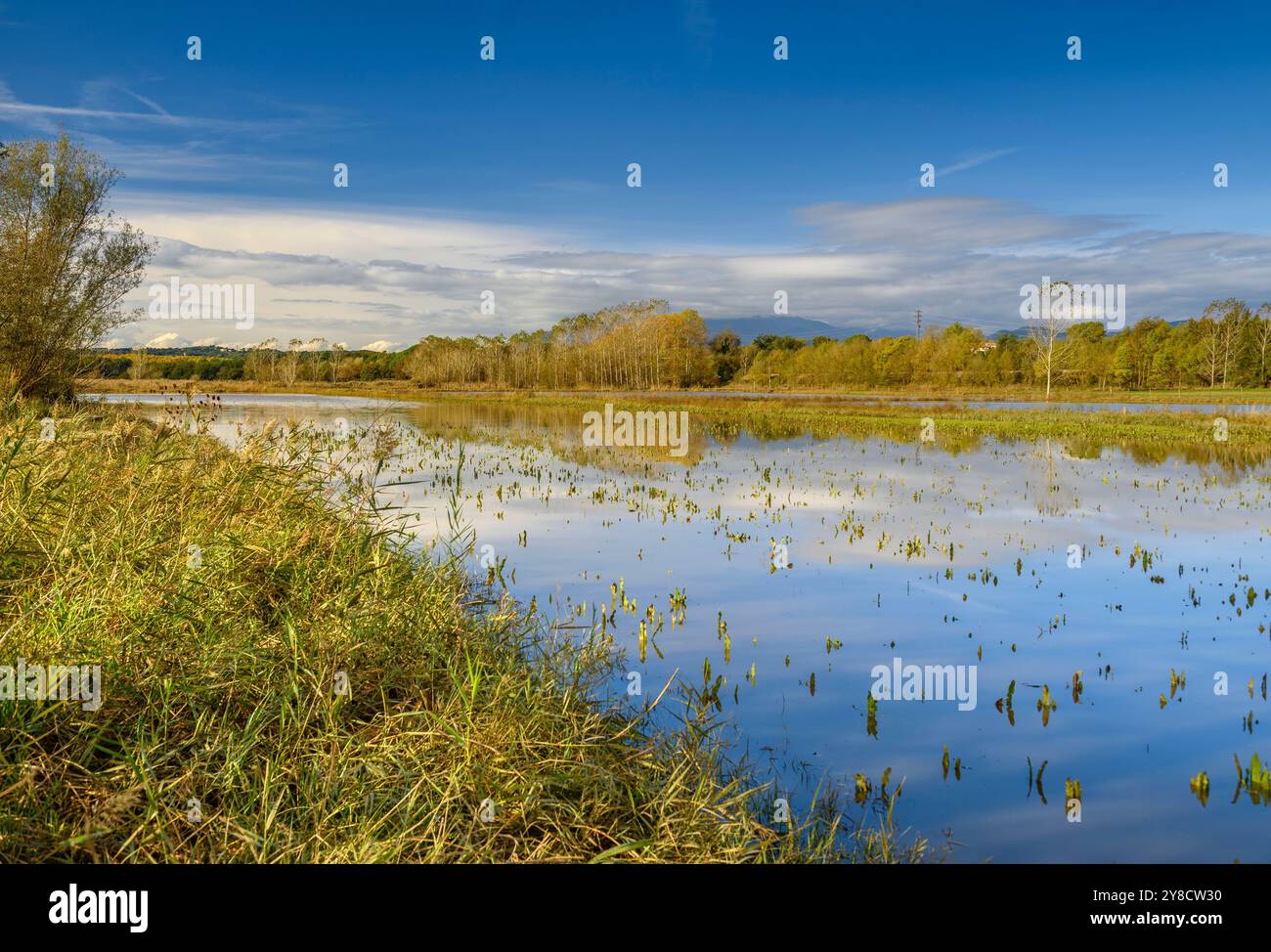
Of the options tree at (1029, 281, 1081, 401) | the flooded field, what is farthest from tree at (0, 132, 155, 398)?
tree at (1029, 281, 1081, 401)

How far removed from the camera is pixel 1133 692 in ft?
28.1

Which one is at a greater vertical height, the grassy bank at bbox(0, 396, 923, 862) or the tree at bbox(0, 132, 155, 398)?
the tree at bbox(0, 132, 155, 398)

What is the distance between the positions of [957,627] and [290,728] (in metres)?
8.03

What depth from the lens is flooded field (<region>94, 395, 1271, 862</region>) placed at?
6.60 m

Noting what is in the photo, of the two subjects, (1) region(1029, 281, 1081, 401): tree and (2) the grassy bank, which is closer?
(2) the grassy bank

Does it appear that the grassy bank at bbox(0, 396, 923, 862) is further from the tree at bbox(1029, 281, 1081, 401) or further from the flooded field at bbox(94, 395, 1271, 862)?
the tree at bbox(1029, 281, 1081, 401)

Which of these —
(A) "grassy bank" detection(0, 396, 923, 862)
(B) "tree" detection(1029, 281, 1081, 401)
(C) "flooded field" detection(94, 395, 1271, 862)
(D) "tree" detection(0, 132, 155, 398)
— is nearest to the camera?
(A) "grassy bank" detection(0, 396, 923, 862)

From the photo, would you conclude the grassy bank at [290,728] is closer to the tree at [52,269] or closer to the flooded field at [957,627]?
the flooded field at [957,627]

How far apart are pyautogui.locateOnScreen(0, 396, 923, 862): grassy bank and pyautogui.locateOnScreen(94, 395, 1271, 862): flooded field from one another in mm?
1072

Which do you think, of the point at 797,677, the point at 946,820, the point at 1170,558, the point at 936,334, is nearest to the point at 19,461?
the point at 797,677

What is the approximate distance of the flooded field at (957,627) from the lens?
660 cm

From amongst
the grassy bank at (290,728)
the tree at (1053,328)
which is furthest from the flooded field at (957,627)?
the tree at (1053,328)

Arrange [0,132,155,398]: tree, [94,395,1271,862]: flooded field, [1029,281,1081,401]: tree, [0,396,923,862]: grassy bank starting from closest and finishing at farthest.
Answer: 1. [0,396,923,862]: grassy bank
2. [94,395,1271,862]: flooded field
3. [0,132,155,398]: tree
4. [1029,281,1081,401]: tree
